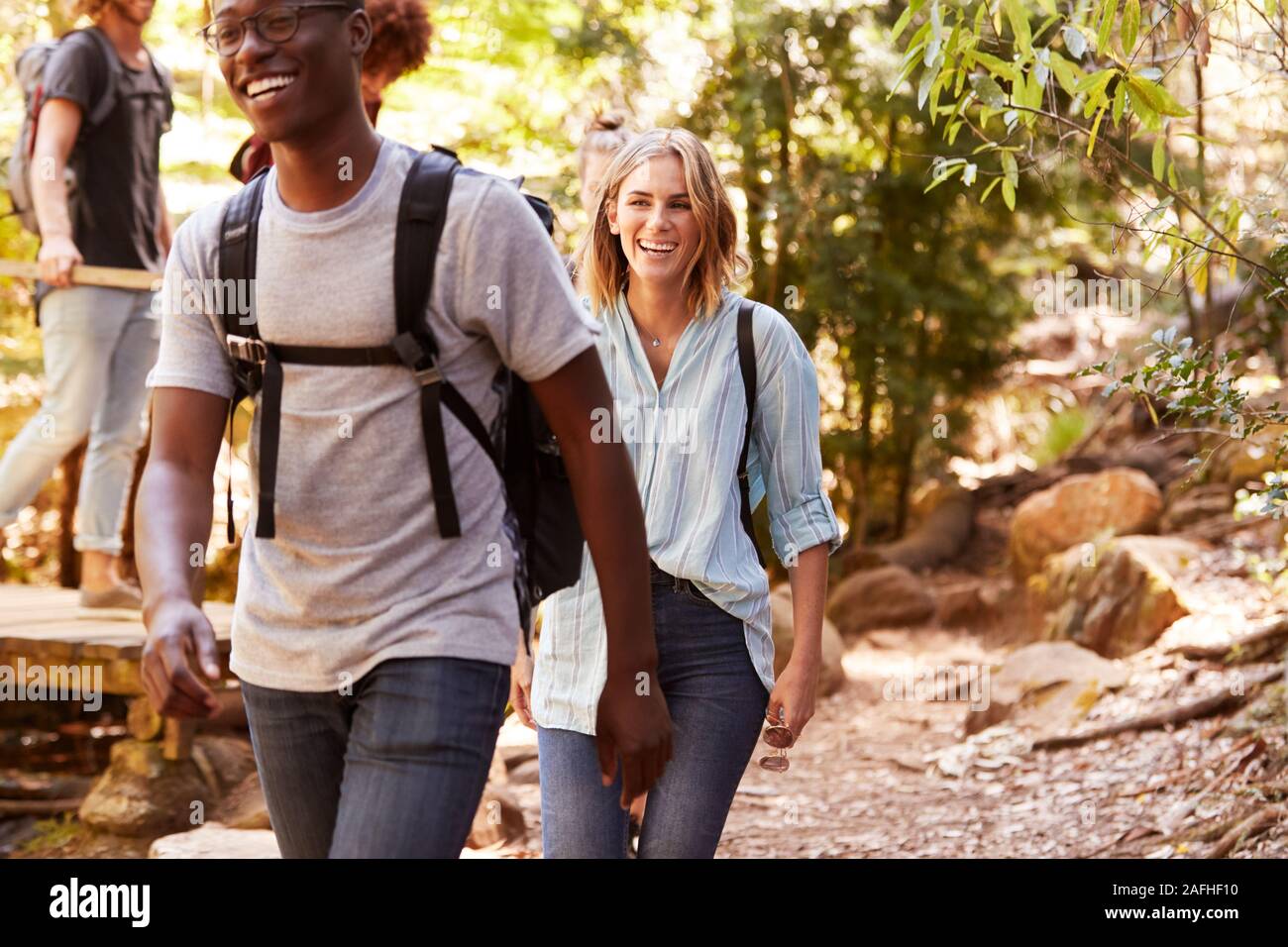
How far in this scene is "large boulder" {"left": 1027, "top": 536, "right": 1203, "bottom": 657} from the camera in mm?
9078

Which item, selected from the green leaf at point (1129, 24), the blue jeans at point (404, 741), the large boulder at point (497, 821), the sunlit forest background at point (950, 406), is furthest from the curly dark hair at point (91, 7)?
the blue jeans at point (404, 741)

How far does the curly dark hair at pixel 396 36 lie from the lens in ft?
15.5

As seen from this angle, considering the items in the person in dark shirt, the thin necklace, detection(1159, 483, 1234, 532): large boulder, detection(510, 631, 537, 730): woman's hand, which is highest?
the person in dark shirt

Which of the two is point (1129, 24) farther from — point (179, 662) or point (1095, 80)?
point (179, 662)

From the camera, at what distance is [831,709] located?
9742 mm

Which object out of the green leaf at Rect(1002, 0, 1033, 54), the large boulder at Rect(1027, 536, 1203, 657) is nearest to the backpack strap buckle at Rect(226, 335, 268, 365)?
the green leaf at Rect(1002, 0, 1033, 54)

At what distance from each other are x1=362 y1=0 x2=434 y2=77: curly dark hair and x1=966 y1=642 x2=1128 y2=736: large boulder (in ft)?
16.8

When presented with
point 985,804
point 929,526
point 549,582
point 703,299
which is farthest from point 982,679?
point 549,582

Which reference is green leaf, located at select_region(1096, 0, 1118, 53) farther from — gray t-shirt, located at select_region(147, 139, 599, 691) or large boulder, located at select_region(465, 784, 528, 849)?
large boulder, located at select_region(465, 784, 528, 849)

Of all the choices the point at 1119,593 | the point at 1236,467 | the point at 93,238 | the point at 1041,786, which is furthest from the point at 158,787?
the point at 1236,467

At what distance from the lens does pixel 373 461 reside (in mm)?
2186

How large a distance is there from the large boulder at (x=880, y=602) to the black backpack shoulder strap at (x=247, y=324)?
32.5ft
